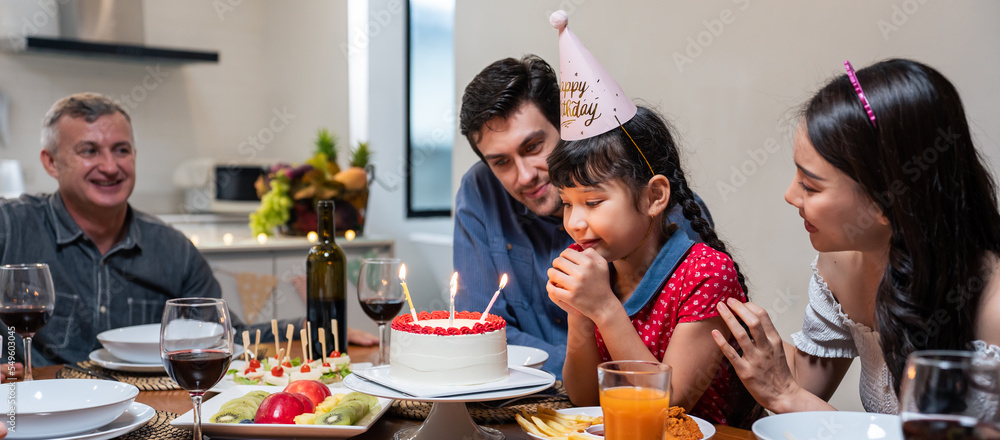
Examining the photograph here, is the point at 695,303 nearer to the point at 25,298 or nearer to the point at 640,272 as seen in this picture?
the point at 640,272

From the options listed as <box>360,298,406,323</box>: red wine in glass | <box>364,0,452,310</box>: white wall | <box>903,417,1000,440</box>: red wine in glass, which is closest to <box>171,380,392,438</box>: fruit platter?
<box>360,298,406,323</box>: red wine in glass

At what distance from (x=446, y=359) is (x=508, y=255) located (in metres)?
A: 0.90

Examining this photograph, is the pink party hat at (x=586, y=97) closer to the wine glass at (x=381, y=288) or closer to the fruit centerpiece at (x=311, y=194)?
the wine glass at (x=381, y=288)

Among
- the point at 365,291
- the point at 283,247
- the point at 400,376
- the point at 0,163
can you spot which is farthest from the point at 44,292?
the point at 0,163

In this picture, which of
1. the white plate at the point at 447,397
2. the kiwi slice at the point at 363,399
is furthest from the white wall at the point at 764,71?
the kiwi slice at the point at 363,399

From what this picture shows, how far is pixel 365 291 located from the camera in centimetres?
156

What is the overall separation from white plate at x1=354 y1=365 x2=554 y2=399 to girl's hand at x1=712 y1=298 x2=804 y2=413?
11.6 inches

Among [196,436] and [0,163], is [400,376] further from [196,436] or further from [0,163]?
[0,163]

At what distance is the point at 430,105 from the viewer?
15.8 ft

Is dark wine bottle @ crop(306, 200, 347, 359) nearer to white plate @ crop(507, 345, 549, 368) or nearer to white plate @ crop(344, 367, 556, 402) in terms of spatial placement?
white plate @ crop(507, 345, 549, 368)

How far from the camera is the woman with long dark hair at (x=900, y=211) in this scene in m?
1.08

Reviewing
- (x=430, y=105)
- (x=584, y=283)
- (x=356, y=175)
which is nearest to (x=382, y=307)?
(x=584, y=283)

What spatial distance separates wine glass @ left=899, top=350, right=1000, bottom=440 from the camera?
0.58 meters

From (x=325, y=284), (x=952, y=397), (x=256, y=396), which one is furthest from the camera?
Answer: (x=325, y=284)
